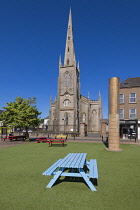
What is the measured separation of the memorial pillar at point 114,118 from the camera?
13008 mm

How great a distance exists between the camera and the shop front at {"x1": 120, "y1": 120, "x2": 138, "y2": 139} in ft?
84.0

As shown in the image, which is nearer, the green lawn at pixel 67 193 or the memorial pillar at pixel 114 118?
the green lawn at pixel 67 193

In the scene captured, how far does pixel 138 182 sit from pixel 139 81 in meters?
26.6

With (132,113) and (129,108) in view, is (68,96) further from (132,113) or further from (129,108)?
(132,113)

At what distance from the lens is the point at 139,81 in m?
28.6

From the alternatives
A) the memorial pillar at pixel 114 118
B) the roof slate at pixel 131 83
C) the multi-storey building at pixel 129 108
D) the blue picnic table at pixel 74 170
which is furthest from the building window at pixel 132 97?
the blue picnic table at pixel 74 170

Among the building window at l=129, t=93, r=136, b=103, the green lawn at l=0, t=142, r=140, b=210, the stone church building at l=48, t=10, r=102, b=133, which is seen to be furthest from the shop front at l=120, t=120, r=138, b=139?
the green lawn at l=0, t=142, r=140, b=210

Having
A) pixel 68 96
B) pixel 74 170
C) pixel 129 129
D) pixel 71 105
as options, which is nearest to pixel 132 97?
pixel 129 129

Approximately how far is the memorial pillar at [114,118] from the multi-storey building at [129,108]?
46.2ft

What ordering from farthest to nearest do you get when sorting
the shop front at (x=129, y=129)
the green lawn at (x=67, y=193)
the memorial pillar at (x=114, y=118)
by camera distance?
the shop front at (x=129, y=129), the memorial pillar at (x=114, y=118), the green lawn at (x=67, y=193)

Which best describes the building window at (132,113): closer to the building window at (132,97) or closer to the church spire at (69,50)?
the building window at (132,97)

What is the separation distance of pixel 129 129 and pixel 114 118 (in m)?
15.2

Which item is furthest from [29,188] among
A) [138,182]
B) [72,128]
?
[72,128]

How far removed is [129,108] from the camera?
27.2 metres
